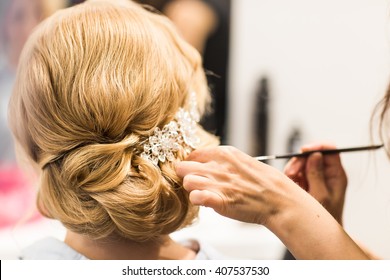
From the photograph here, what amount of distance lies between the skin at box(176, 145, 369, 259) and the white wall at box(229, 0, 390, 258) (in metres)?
0.34

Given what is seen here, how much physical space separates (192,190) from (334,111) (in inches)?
31.0

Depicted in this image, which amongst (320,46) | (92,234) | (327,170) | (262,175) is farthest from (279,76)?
(92,234)

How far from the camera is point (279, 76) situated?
1.48 m

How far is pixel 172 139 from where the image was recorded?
866 mm

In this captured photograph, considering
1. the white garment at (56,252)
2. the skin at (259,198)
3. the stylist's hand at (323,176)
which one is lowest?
the white garment at (56,252)

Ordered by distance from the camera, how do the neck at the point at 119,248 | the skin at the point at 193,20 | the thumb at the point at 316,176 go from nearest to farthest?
the neck at the point at 119,248 → the thumb at the point at 316,176 → the skin at the point at 193,20

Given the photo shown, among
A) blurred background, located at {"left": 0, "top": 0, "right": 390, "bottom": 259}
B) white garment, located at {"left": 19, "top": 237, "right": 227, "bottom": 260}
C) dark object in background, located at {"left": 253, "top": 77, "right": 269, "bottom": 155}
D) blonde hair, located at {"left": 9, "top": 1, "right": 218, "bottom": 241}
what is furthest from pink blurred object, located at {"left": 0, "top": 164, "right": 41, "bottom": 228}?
dark object in background, located at {"left": 253, "top": 77, "right": 269, "bottom": 155}

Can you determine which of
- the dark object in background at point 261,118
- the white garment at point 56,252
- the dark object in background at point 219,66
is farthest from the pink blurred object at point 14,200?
the dark object in background at point 261,118

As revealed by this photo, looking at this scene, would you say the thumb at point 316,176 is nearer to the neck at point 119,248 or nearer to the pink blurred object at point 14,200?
the neck at point 119,248

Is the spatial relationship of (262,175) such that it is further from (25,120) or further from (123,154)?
(25,120)

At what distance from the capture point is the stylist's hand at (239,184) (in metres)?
0.81

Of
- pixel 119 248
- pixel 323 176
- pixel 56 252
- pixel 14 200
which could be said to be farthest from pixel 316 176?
pixel 14 200

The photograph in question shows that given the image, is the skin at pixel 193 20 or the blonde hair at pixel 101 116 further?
the skin at pixel 193 20

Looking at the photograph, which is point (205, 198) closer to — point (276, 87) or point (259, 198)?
point (259, 198)
